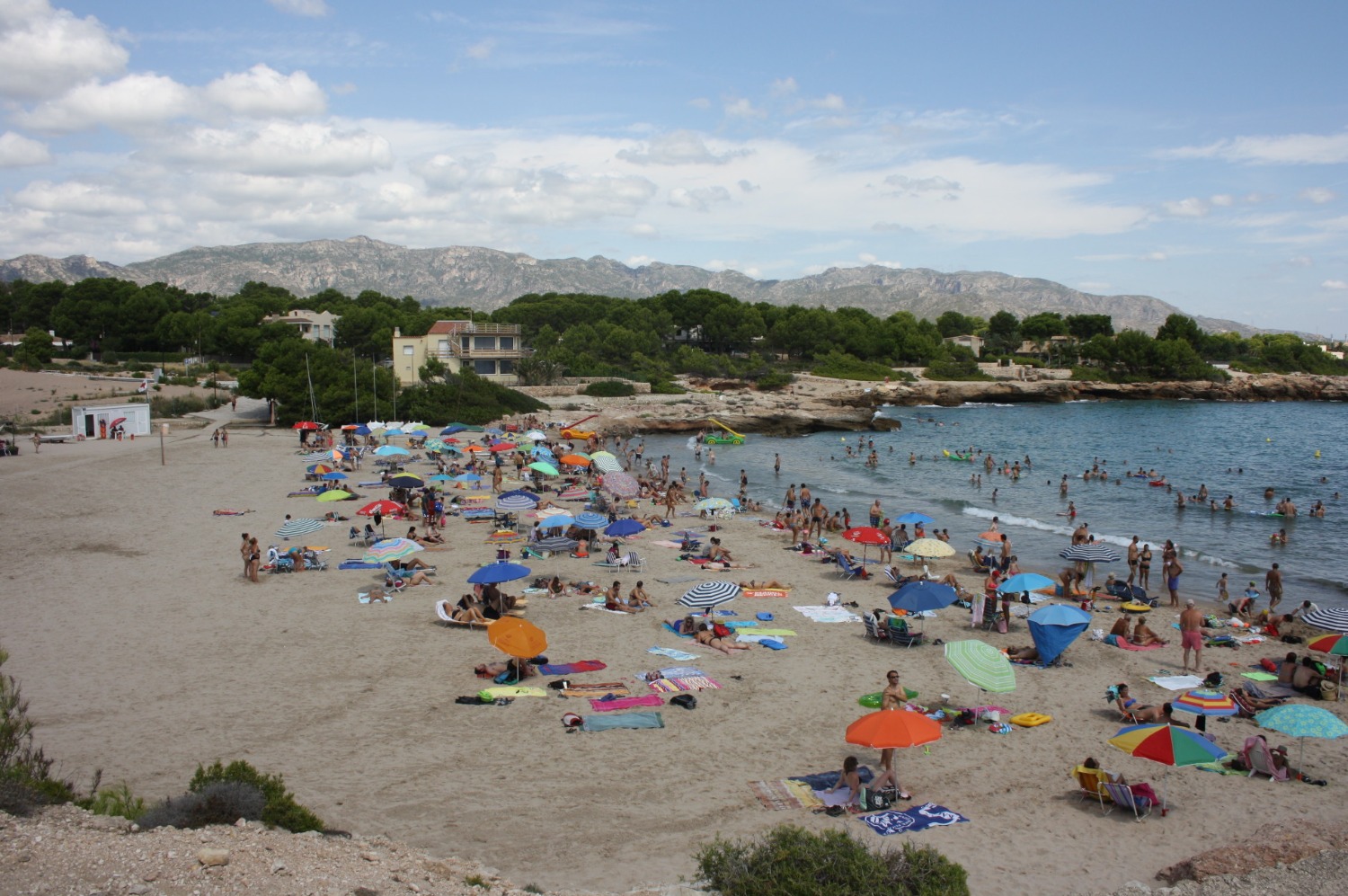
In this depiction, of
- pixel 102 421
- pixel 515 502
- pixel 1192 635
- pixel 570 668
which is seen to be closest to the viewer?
pixel 570 668

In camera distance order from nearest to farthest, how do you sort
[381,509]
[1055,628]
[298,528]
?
[1055,628], [298,528], [381,509]

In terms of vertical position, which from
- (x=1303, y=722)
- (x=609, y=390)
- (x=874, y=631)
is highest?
(x=609, y=390)

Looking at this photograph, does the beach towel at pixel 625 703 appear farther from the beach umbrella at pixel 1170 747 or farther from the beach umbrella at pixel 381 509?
the beach umbrella at pixel 381 509

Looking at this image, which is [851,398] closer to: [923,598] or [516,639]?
[923,598]

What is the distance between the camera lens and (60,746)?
9.74m

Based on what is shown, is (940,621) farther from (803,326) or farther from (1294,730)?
(803,326)

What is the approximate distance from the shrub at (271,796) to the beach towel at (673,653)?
6.56 meters

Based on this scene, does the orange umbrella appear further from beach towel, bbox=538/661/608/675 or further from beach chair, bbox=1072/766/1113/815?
beach chair, bbox=1072/766/1113/815

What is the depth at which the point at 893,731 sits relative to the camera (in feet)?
29.8

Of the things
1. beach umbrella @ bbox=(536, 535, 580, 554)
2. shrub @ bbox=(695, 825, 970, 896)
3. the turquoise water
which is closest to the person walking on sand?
the turquoise water

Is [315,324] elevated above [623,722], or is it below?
above

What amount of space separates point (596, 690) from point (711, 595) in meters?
3.52

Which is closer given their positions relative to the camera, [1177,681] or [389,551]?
[1177,681]

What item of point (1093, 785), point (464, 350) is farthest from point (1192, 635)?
point (464, 350)
